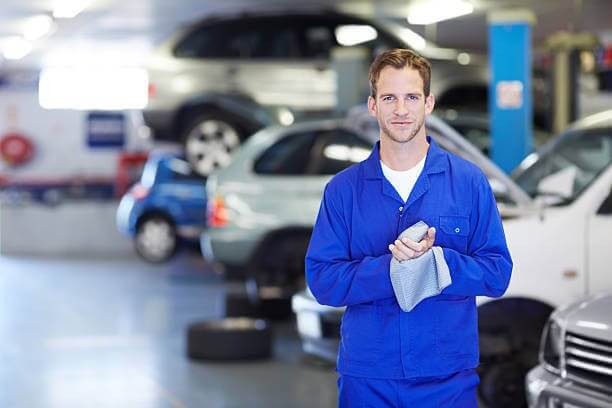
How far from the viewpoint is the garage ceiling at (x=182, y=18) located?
41.2 ft

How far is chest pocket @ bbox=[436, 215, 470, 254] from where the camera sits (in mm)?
3092

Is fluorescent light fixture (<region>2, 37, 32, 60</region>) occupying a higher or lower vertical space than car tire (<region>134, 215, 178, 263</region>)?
higher

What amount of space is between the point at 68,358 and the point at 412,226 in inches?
225

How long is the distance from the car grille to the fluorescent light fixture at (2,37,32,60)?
13389 mm

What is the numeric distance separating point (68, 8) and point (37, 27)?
2.31m

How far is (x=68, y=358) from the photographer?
828 cm

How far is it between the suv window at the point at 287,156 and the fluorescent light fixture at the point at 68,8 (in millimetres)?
3787

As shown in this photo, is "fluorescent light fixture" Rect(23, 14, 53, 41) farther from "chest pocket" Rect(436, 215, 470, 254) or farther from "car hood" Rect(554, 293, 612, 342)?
"chest pocket" Rect(436, 215, 470, 254)

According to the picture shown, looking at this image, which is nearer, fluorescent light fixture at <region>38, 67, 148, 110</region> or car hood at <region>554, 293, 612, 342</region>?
car hood at <region>554, 293, 612, 342</region>

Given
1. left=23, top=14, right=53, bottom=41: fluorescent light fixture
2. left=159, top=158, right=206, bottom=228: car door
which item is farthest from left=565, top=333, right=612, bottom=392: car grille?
left=23, top=14, right=53, bottom=41: fluorescent light fixture

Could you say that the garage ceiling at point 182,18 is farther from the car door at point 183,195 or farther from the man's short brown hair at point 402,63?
the man's short brown hair at point 402,63

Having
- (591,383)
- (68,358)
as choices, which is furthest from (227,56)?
(591,383)

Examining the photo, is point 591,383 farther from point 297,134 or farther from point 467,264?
point 297,134

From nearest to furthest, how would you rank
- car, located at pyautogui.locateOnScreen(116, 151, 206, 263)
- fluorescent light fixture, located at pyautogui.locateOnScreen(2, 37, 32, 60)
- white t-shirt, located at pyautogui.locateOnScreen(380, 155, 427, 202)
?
1. white t-shirt, located at pyautogui.locateOnScreen(380, 155, 427, 202)
2. car, located at pyautogui.locateOnScreen(116, 151, 206, 263)
3. fluorescent light fixture, located at pyautogui.locateOnScreen(2, 37, 32, 60)
